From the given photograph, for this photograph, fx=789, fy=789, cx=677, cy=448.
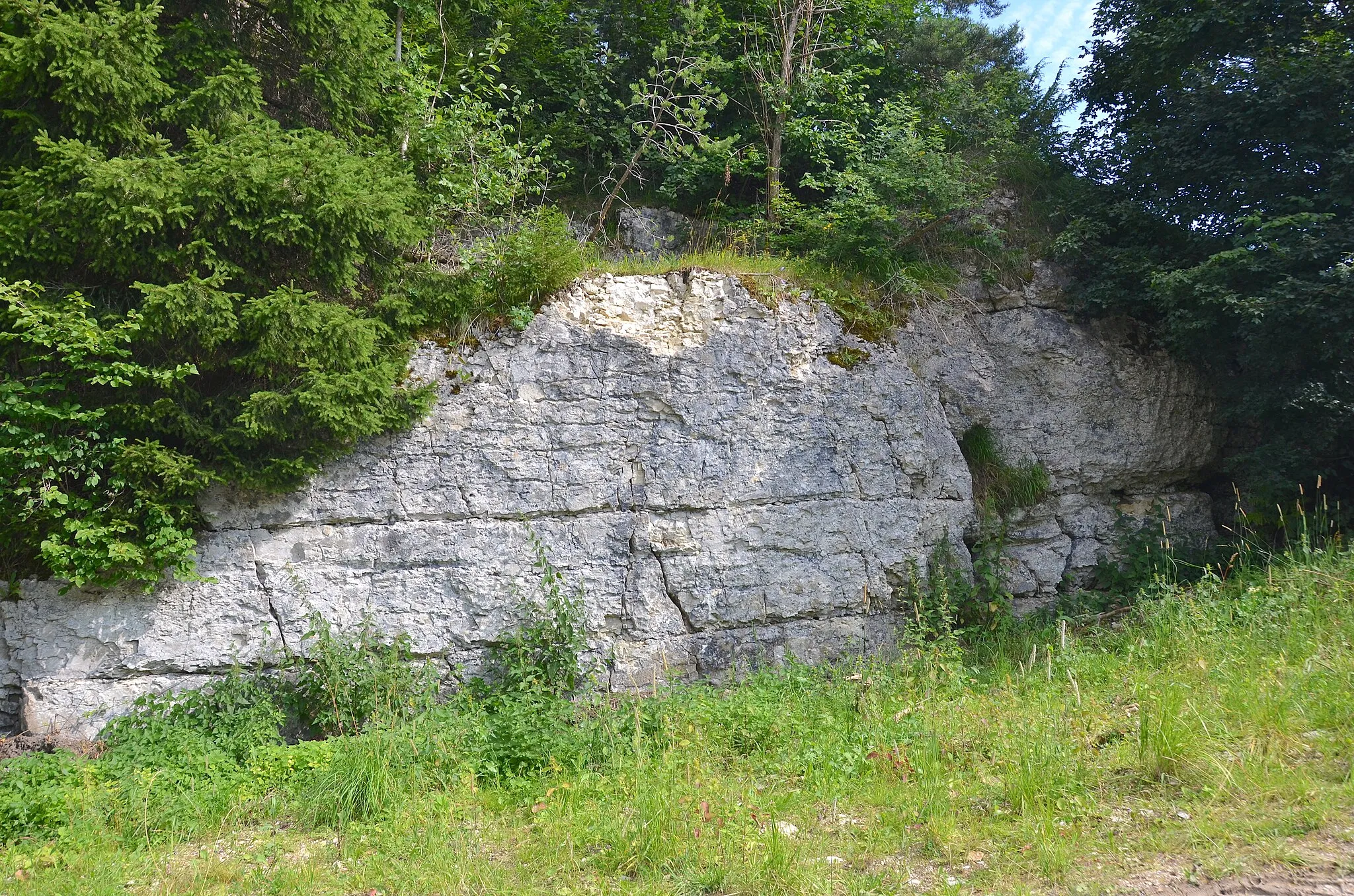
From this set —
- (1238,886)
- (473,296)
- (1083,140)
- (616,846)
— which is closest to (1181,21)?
(1083,140)

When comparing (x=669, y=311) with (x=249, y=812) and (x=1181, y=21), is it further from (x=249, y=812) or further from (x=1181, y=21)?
(x=1181, y=21)

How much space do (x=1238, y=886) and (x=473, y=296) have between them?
6.37 meters

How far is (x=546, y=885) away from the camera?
12.7 ft

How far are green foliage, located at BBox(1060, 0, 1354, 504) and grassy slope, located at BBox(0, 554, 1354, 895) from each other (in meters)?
2.50

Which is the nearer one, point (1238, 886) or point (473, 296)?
point (1238, 886)

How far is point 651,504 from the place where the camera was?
694 cm

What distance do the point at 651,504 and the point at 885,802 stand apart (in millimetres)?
3272

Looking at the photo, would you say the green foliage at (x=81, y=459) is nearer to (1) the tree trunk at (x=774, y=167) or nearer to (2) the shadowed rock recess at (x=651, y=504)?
(2) the shadowed rock recess at (x=651, y=504)

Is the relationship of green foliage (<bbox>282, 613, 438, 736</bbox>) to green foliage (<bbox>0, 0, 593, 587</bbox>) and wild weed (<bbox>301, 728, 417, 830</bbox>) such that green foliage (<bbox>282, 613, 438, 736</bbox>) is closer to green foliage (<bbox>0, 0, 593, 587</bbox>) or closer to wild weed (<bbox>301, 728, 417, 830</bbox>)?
wild weed (<bbox>301, 728, 417, 830</bbox>)

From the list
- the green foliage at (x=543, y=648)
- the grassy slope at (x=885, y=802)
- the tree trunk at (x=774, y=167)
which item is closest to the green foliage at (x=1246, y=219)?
the grassy slope at (x=885, y=802)

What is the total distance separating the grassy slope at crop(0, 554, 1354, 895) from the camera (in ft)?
12.2

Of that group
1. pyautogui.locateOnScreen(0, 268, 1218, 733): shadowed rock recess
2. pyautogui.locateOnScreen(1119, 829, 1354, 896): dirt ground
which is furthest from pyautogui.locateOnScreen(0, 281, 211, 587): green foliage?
pyautogui.locateOnScreen(1119, 829, 1354, 896): dirt ground

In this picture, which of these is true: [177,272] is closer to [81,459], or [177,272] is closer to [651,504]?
[81,459]

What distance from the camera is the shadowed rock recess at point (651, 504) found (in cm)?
605
